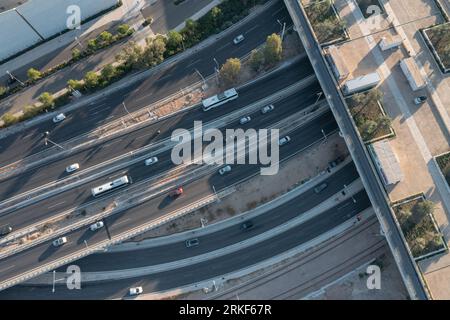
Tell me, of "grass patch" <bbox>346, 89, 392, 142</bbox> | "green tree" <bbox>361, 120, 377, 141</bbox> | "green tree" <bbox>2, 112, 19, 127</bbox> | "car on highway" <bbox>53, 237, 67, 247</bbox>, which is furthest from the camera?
"green tree" <bbox>2, 112, 19, 127</bbox>

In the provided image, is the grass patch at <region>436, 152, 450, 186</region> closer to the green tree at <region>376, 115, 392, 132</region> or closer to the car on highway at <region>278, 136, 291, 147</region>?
the green tree at <region>376, 115, 392, 132</region>

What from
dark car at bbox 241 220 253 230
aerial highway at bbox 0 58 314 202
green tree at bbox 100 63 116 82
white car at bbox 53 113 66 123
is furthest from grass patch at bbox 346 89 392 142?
white car at bbox 53 113 66 123

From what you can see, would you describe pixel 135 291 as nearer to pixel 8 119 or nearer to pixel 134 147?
pixel 134 147

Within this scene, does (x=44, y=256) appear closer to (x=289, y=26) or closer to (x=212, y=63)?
(x=212, y=63)

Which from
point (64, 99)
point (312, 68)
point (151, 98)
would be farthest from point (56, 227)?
point (312, 68)

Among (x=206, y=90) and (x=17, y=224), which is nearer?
(x=17, y=224)

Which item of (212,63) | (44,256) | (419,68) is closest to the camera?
(44,256)
